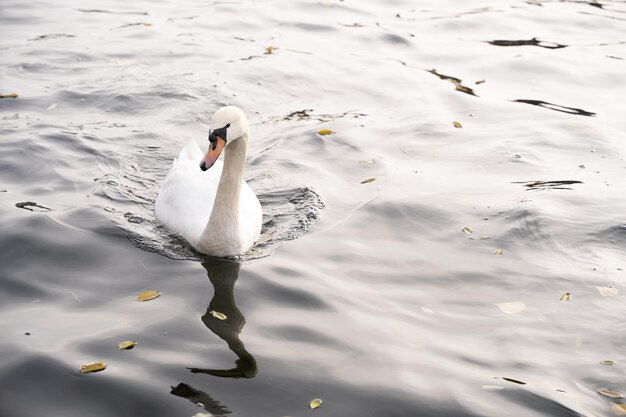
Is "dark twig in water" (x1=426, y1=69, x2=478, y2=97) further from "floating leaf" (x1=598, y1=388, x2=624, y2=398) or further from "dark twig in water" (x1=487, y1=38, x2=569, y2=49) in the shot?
"floating leaf" (x1=598, y1=388, x2=624, y2=398)

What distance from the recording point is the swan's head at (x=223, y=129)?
765 centimetres

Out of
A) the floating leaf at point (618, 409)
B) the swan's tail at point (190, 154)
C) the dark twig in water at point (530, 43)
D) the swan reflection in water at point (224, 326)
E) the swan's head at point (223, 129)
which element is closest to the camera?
the swan reflection in water at point (224, 326)

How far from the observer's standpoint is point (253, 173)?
1080 cm

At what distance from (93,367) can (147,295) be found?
46.8 inches

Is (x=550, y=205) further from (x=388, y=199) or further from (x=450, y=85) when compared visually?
(x=450, y=85)

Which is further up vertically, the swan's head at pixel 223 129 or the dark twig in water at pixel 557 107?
the swan's head at pixel 223 129

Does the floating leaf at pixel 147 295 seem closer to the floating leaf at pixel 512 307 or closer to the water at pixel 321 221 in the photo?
the water at pixel 321 221

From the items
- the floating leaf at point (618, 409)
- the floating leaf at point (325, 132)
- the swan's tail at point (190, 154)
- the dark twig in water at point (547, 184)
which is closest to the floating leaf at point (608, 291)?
the floating leaf at point (618, 409)

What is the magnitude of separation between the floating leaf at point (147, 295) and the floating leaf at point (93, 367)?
105 cm

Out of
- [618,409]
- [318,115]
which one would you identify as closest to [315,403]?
[618,409]

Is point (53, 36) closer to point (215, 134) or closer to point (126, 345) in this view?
point (215, 134)

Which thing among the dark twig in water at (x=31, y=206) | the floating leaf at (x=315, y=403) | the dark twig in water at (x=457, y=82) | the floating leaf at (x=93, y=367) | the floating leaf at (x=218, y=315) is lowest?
the dark twig in water at (x=457, y=82)

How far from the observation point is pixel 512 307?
305 inches

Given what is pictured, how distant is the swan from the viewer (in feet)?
25.9
